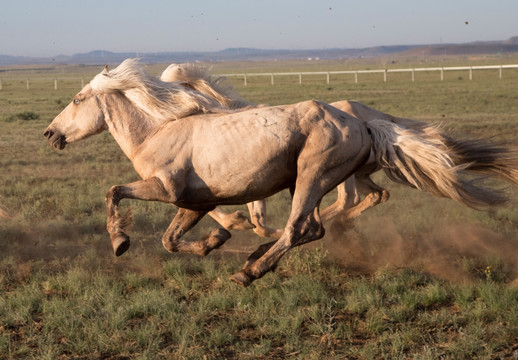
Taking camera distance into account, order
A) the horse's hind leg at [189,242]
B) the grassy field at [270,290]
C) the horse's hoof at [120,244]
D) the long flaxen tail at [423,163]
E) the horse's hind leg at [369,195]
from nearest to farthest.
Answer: the grassy field at [270,290] < the horse's hoof at [120,244] < the long flaxen tail at [423,163] < the horse's hind leg at [189,242] < the horse's hind leg at [369,195]

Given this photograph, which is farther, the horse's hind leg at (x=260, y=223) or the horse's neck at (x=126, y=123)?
the horse's hind leg at (x=260, y=223)

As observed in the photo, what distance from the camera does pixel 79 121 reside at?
5.72 m

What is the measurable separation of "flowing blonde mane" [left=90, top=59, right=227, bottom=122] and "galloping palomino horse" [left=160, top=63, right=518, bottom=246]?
62cm

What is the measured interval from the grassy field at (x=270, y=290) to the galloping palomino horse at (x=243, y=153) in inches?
19.0

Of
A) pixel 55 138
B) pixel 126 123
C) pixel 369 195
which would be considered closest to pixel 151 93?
pixel 126 123

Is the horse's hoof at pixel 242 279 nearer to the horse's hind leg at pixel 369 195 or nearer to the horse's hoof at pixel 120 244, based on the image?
the horse's hoof at pixel 120 244

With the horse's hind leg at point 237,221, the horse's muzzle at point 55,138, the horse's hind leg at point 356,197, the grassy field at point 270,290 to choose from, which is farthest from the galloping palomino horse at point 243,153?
the horse's hind leg at point 356,197

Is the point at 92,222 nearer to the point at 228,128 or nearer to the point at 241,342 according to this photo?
the point at 228,128

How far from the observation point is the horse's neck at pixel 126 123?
5559 millimetres

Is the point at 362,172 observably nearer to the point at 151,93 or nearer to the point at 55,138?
the point at 151,93

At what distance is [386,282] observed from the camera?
18.5 ft

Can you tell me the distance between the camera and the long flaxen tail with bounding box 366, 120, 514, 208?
5.37 m

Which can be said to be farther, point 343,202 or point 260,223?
point 343,202

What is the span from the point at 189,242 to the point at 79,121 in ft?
4.69
